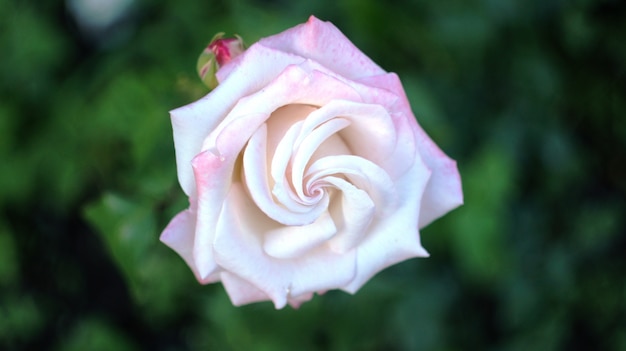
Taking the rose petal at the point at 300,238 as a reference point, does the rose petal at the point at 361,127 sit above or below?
above

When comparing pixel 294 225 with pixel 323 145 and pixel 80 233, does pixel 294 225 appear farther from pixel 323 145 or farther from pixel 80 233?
pixel 80 233

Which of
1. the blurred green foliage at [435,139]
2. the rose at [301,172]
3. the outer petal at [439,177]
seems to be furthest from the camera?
the blurred green foliage at [435,139]

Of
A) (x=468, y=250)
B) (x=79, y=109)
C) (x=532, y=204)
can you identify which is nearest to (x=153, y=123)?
(x=79, y=109)

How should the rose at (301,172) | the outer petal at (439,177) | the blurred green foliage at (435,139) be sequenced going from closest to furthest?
the rose at (301,172), the outer petal at (439,177), the blurred green foliage at (435,139)

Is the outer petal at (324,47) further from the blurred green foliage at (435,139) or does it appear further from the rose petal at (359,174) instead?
the blurred green foliage at (435,139)

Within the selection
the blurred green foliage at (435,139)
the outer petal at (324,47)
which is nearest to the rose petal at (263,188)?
the outer petal at (324,47)

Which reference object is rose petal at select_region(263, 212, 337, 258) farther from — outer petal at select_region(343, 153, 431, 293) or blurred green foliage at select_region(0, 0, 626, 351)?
blurred green foliage at select_region(0, 0, 626, 351)

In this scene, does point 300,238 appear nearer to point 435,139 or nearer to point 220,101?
point 220,101
